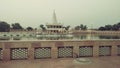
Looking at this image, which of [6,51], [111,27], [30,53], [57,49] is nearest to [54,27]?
[111,27]

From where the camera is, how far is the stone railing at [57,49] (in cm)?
873

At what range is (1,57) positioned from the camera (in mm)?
8672

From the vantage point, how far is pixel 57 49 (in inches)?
363

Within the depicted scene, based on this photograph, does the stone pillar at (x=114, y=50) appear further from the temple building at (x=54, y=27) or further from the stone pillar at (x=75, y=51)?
the temple building at (x=54, y=27)

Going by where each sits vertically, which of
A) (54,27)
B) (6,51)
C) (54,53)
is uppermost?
(54,27)

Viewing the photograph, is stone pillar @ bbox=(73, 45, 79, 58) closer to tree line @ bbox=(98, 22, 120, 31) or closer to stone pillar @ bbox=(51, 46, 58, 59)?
stone pillar @ bbox=(51, 46, 58, 59)

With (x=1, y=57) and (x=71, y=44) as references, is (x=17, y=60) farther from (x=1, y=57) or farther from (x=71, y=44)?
(x=71, y=44)

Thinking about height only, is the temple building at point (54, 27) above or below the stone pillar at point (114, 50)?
above

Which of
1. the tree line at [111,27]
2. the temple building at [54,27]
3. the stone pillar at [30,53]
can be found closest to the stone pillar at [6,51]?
the stone pillar at [30,53]

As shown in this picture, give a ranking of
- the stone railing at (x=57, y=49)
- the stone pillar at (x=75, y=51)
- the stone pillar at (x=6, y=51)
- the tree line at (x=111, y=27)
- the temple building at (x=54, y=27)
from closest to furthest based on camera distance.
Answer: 1. the stone pillar at (x=6, y=51)
2. the stone railing at (x=57, y=49)
3. the stone pillar at (x=75, y=51)
4. the temple building at (x=54, y=27)
5. the tree line at (x=111, y=27)

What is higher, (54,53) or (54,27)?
(54,27)

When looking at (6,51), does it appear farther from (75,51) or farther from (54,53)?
(75,51)

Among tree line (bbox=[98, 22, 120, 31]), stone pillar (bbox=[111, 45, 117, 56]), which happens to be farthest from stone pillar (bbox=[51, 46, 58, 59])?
tree line (bbox=[98, 22, 120, 31])

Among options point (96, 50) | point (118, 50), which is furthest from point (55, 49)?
point (118, 50)
